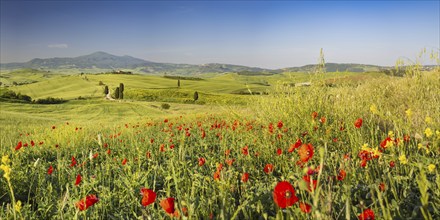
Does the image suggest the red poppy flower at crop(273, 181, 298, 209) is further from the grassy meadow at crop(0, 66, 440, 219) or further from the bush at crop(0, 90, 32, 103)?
the bush at crop(0, 90, 32, 103)

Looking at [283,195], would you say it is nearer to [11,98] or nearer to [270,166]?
[270,166]

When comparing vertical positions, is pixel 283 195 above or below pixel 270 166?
above

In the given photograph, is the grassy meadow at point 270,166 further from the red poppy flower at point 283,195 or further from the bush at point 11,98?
the bush at point 11,98

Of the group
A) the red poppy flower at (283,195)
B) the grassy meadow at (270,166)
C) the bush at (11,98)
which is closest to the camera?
the red poppy flower at (283,195)

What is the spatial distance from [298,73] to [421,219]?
18.7 feet

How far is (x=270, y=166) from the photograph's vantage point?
240 centimetres

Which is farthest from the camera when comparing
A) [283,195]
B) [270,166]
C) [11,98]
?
[11,98]

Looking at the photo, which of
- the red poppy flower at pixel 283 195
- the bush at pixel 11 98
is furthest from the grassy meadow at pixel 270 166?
the bush at pixel 11 98

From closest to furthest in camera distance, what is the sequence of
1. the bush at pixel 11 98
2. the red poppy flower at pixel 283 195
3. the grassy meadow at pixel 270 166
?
the red poppy flower at pixel 283 195, the grassy meadow at pixel 270 166, the bush at pixel 11 98

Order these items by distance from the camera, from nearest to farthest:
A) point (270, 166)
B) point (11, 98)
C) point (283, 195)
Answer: point (283, 195) → point (270, 166) → point (11, 98)

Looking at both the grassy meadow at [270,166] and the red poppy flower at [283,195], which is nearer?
the red poppy flower at [283,195]

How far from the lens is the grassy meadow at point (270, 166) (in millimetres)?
1904

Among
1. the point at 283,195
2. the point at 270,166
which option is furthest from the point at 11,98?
the point at 283,195

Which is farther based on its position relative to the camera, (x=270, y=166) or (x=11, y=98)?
(x=11, y=98)
